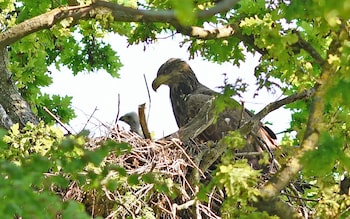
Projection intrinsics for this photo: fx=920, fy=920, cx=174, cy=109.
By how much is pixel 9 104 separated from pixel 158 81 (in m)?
2.13

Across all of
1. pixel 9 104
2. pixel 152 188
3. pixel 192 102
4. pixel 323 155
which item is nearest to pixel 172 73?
pixel 192 102

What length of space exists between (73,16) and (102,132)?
1.14m

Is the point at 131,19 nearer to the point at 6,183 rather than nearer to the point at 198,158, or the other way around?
the point at 198,158

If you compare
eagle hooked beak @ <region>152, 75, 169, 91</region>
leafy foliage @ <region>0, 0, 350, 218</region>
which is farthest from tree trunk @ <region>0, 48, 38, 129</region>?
eagle hooked beak @ <region>152, 75, 169, 91</region>

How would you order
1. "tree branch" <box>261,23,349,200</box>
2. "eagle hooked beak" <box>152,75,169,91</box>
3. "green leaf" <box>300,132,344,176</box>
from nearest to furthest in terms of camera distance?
1. "green leaf" <box>300,132,344,176</box>
2. "tree branch" <box>261,23,349,200</box>
3. "eagle hooked beak" <box>152,75,169,91</box>

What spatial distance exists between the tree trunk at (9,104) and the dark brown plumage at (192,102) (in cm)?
159

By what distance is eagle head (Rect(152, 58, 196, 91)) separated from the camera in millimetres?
10008

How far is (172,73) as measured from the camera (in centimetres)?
1009

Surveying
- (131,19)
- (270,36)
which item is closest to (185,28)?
(131,19)

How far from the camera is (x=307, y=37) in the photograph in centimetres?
725

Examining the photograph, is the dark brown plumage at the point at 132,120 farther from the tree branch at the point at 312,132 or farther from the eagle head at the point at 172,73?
the tree branch at the point at 312,132

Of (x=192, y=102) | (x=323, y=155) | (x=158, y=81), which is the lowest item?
(x=323, y=155)

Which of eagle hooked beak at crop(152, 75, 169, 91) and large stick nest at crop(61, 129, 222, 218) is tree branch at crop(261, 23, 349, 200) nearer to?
large stick nest at crop(61, 129, 222, 218)

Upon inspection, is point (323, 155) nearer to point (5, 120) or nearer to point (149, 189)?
point (149, 189)
